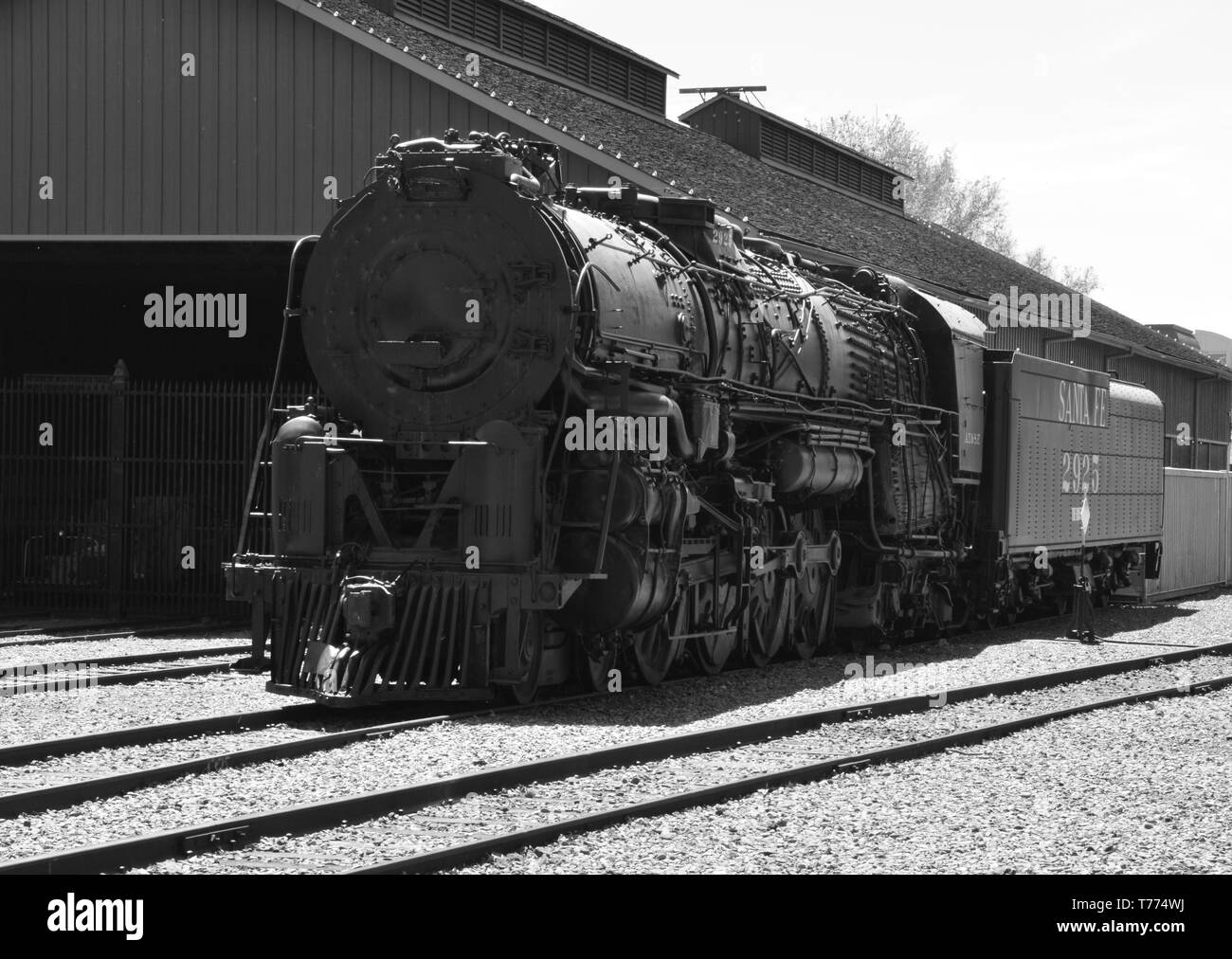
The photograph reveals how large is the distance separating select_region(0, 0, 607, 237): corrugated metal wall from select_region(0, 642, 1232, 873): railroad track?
9.39 m

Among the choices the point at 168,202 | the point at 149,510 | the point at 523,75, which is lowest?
the point at 149,510

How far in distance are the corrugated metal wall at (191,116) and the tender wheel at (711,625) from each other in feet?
23.1

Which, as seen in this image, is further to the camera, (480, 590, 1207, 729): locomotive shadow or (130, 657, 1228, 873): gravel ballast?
(480, 590, 1207, 729): locomotive shadow

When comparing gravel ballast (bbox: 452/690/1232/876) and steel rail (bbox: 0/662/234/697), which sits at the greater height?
steel rail (bbox: 0/662/234/697)

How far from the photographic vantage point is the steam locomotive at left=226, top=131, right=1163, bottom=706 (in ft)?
34.7

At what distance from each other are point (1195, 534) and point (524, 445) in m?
21.7

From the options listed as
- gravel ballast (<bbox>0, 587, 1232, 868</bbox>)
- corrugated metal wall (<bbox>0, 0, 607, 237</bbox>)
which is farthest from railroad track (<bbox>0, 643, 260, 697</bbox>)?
corrugated metal wall (<bbox>0, 0, 607, 237</bbox>)

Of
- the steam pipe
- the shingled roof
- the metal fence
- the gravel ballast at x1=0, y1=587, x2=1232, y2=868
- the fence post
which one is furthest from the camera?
the shingled roof

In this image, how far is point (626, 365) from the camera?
10.9m

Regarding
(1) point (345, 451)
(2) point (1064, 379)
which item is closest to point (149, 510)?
(1) point (345, 451)

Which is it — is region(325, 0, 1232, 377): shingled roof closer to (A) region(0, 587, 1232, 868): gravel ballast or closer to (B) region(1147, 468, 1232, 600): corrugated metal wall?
(B) region(1147, 468, 1232, 600): corrugated metal wall

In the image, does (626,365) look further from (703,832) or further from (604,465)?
(703,832)

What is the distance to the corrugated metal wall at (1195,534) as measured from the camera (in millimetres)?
27406

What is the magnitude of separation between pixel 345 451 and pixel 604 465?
1.87m
